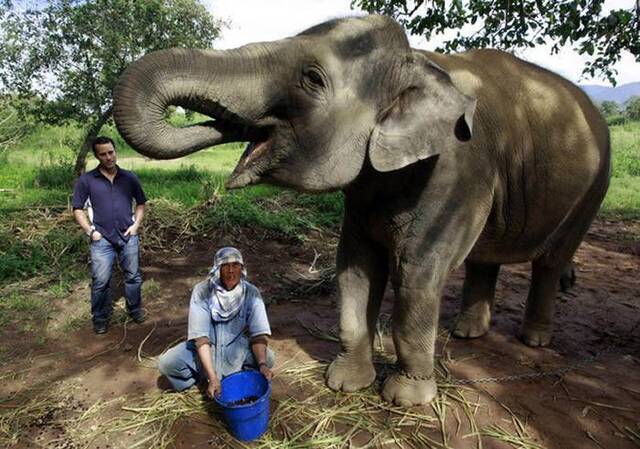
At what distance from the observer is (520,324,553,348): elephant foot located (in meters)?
3.89

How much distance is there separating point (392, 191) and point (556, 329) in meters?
2.54

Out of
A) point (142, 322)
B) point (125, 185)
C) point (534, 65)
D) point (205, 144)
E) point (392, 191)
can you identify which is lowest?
point (142, 322)

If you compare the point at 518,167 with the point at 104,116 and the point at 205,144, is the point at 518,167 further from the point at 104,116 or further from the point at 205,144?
the point at 104,116

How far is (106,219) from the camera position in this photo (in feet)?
14.1


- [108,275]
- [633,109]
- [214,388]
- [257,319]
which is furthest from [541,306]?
[633,109]

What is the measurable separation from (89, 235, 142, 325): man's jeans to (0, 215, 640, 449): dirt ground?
19 cm

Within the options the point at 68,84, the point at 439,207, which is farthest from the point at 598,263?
the point at 68,84

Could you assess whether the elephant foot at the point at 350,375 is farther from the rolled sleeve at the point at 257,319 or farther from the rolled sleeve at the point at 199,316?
the rolled sleeve at the point at 199,316

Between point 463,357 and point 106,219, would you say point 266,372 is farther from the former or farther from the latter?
point 106,219

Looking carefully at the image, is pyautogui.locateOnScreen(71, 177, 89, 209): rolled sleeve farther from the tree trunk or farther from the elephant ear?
the tree trunk

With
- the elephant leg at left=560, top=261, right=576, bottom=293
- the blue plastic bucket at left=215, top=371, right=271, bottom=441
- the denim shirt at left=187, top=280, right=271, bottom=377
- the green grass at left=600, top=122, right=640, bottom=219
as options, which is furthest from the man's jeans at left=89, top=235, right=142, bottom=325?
the green grass at left=600, top=122, right=640, bottom=219

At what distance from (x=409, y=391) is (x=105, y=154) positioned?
301 cm

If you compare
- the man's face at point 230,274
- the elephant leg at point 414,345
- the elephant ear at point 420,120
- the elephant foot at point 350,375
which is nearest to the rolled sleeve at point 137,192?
the man's face at point 230,274

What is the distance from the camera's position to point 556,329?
4289mm
